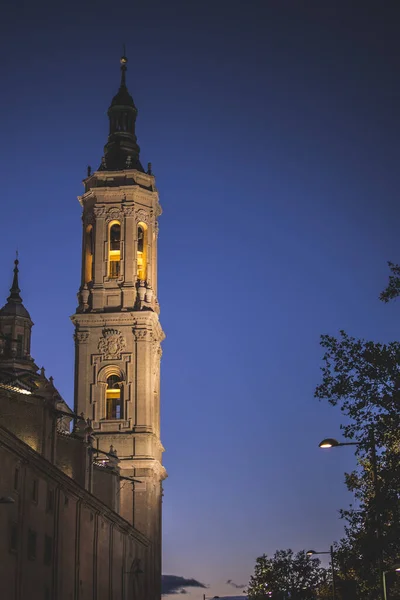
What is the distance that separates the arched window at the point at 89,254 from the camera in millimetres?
86375

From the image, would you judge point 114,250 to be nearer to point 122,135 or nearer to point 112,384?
point 112,384

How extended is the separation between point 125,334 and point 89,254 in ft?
27.1

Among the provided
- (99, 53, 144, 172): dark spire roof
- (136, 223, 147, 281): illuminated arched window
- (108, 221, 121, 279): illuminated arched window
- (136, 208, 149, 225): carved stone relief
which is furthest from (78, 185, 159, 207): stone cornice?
(99, 53, 144, 172): dark spire roof

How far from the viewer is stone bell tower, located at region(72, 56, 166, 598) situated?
264 ft

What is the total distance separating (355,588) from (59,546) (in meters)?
17.1

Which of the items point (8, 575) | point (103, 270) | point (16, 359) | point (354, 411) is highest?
point (103, 270)

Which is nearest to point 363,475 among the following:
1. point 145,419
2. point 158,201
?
point 145,419

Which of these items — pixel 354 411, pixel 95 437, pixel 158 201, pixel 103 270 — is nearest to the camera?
pixel 354 411

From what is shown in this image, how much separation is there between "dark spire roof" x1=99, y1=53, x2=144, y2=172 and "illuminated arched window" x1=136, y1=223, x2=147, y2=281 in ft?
18.7

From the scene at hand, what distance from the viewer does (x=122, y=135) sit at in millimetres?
94625

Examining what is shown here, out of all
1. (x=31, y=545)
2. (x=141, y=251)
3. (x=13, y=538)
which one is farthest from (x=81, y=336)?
(x=13, y=538)

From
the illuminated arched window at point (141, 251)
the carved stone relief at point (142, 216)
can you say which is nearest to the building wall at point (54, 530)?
the illuminated arched window at point (141, 251)

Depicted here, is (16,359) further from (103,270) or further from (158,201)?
(158,201)

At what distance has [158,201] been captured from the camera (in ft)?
300
